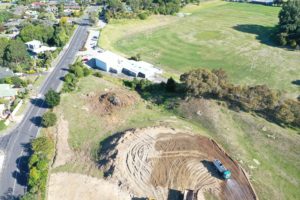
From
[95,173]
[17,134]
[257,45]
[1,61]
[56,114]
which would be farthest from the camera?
[257,45]

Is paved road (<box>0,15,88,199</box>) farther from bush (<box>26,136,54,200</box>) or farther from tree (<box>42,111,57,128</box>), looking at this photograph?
tree (<box>42,111,57,128</box>)

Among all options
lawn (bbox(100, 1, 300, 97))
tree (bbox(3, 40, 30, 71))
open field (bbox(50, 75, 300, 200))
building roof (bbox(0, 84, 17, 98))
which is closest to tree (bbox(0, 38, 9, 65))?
tree (bbox(3, 40, 30, 71))

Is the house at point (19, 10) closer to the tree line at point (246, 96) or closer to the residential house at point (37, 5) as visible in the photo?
the residential house at point (37, 5)

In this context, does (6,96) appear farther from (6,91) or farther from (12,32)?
(12,32)

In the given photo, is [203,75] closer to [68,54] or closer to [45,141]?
[45,141]

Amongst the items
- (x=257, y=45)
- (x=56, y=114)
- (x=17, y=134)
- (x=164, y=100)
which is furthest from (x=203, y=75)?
(x=257, y=45)
